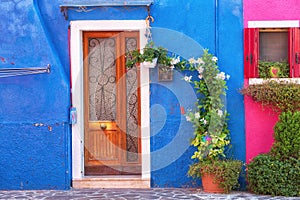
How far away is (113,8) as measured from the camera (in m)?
8.44

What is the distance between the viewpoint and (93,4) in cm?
832

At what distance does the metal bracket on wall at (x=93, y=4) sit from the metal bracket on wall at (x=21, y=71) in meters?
0.92

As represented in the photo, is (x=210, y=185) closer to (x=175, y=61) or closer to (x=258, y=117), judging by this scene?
(x=258, y=117)

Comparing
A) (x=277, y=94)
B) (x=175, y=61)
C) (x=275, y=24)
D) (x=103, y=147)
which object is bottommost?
(x=103, y=147)

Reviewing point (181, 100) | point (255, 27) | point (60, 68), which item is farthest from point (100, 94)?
point (255, 27)

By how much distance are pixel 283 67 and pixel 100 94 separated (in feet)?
10.0

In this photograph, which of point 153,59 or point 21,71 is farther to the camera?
point 21,71

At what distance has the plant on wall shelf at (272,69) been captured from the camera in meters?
8.34

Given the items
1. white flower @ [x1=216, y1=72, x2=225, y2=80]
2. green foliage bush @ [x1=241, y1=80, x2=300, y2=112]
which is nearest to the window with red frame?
green foliage bush @ [x1=241, y1=80, x2=300, y2=112]

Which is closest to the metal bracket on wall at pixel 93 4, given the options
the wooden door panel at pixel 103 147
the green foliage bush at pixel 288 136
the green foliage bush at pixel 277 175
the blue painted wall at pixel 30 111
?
the blue painted wall at pixel 30 111

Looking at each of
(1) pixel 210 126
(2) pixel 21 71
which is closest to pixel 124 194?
(1) pixel 210 126

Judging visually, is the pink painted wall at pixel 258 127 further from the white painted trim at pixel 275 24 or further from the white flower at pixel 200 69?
the white painted trim at pixel 275 24

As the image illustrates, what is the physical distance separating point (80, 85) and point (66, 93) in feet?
0.94

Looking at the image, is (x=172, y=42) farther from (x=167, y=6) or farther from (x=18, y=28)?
(x=18, y=28)
